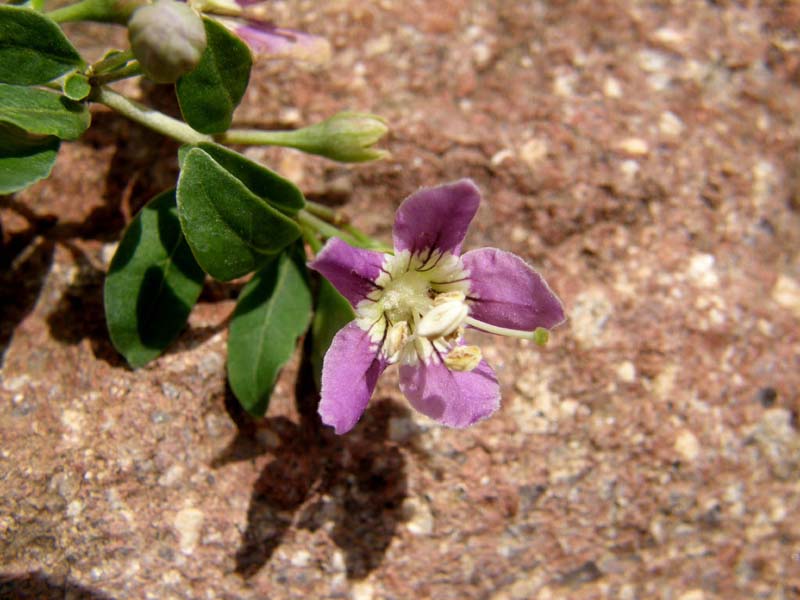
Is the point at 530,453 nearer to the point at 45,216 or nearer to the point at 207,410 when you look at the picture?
the point at 207,410

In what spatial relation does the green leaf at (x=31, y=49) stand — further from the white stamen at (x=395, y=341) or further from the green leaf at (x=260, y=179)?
the white stamen at (x=395, y=341)

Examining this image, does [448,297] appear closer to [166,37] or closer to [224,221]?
[224,221]

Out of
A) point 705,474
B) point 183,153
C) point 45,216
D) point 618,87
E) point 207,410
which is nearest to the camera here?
point 183,153

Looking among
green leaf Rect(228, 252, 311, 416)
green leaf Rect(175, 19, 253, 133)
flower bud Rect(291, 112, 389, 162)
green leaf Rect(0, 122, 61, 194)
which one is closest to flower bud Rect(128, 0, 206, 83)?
green leaf Rect(175, 19, 253, 133)

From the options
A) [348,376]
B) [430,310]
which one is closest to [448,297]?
[430,310]

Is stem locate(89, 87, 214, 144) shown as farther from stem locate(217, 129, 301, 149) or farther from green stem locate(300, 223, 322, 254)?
green stem locate(300, 223, 322, 254)

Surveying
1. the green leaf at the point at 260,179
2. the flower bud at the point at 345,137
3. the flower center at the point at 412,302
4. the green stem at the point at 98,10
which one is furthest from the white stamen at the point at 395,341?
the green stem at the point at 98,10

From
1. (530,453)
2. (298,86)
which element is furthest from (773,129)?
(298,86)
